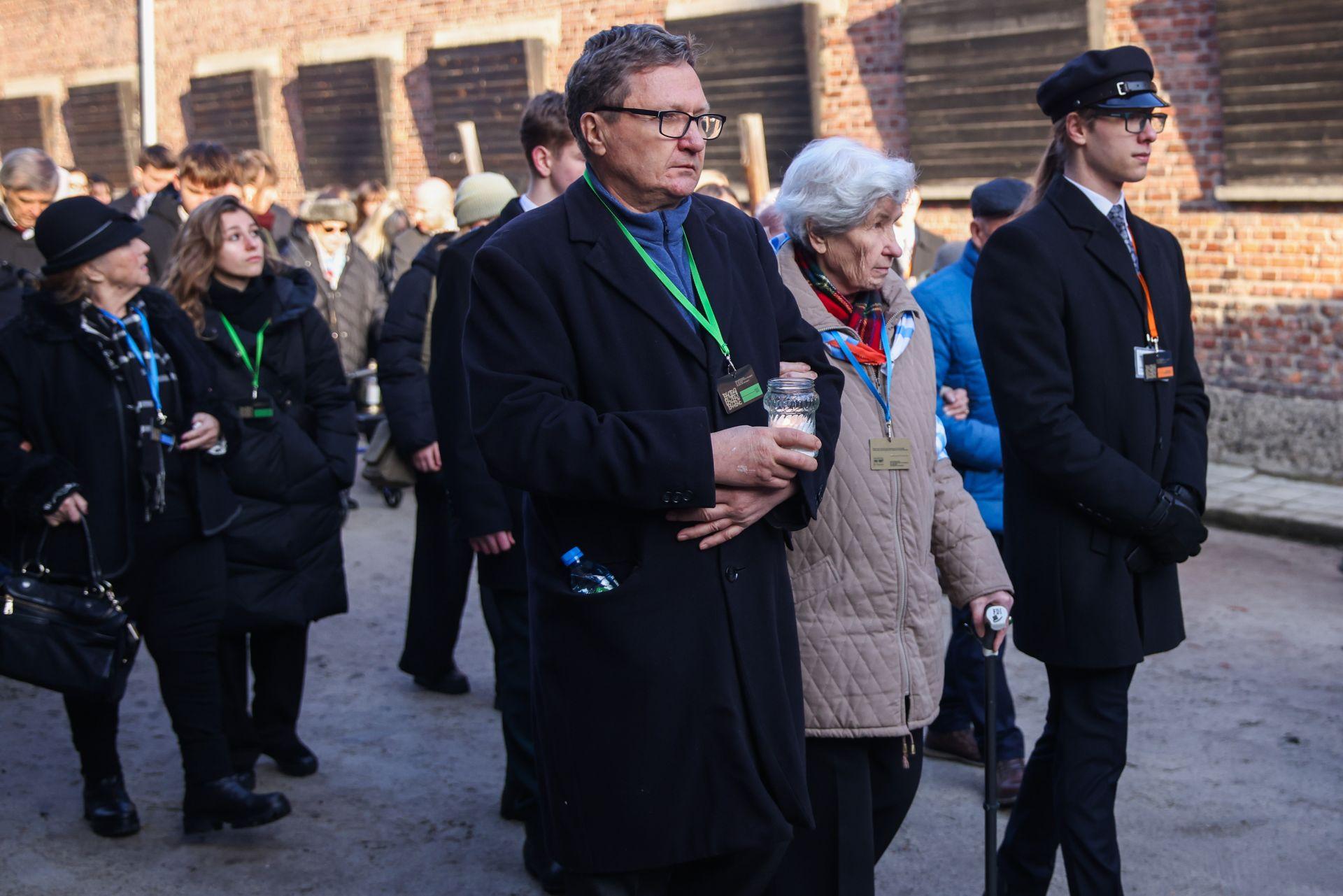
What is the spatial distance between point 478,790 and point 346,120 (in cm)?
1486

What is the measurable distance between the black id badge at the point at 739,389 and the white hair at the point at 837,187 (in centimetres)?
71

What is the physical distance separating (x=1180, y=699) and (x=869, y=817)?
3.04 meters

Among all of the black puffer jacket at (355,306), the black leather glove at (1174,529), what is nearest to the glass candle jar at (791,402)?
the black leather glove at (1174,529)

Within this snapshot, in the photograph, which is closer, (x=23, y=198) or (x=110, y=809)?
(x=110, y=809)

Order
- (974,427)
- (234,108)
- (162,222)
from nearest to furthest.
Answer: (974,427), (162,222), (234,108)

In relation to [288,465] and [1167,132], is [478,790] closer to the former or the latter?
[288,465]

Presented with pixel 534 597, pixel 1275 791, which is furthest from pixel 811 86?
pixel 534 597

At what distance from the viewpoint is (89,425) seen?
4715mm

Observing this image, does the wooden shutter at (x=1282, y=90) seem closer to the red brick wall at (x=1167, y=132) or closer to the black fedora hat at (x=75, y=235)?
the red brick wall at (x=1167, y=132)

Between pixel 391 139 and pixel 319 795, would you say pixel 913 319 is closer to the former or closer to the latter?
pixel 319 795

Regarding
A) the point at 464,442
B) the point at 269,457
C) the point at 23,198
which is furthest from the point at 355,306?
the point at 464,442

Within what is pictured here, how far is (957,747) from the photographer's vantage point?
5.45 m

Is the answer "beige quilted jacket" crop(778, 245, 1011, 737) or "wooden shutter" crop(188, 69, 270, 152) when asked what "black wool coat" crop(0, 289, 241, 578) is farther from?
"wooden shutter" crop(188, 69, 270, 152)

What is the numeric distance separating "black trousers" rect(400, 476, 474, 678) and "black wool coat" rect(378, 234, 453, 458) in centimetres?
26
